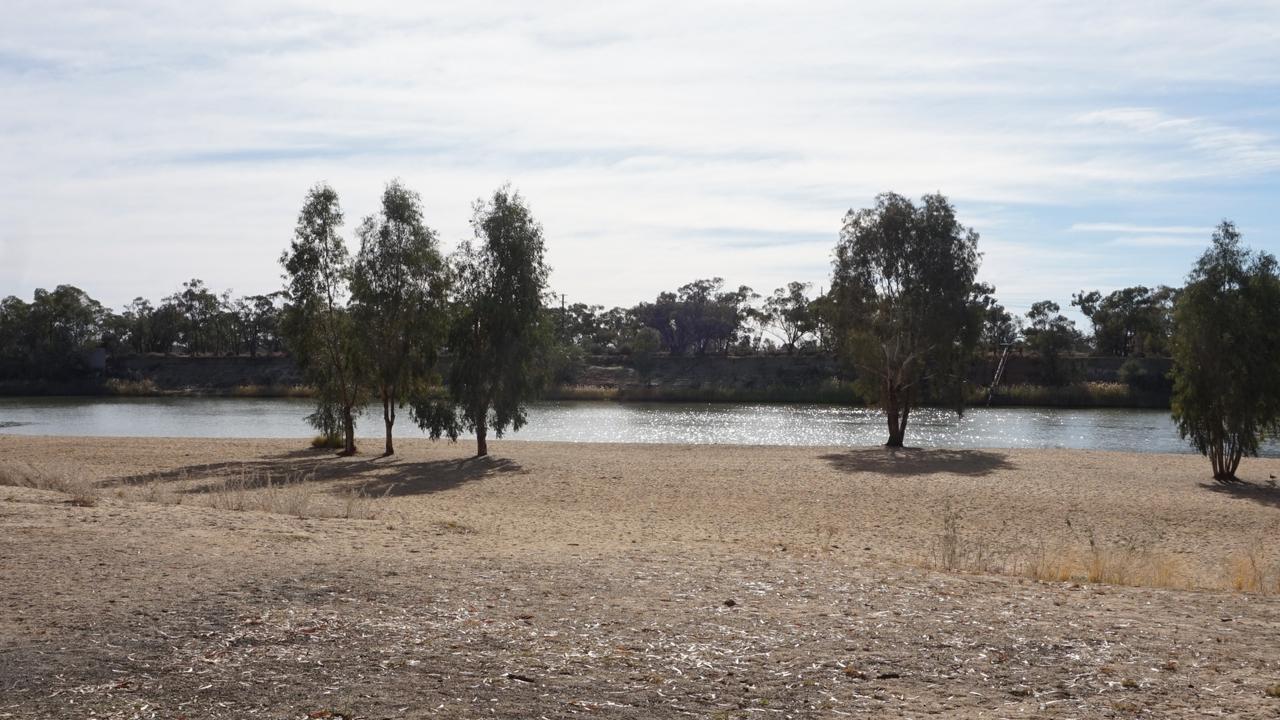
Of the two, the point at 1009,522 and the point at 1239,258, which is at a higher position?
the point at 1239,258

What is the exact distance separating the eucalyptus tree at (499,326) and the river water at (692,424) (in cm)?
1482

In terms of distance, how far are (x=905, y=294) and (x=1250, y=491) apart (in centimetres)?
1481

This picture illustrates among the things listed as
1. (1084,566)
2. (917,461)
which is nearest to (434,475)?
(917,461)

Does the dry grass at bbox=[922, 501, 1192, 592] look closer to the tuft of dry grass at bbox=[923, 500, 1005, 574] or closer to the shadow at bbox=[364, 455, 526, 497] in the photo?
the tuft of dry grass at bbox=[923, 500, 1005, 574]

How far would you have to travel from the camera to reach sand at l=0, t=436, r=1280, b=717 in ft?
20.8

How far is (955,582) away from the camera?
10219mm

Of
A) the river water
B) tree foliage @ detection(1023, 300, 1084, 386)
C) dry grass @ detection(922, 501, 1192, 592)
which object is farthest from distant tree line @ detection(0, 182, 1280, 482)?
tree foliage @ detection(1023, 300, 1084, 386)

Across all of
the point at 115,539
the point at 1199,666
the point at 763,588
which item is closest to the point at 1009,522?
the point at 763,588

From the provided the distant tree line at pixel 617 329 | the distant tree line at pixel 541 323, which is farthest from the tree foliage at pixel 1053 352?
the distant tree line at pixel 541 323

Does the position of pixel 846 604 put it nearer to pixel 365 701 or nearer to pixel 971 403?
pixel 365 701

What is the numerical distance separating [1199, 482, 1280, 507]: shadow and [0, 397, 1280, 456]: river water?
1645cm

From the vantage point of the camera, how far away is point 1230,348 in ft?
86.1

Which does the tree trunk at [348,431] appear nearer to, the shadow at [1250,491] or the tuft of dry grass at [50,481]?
the tuft of dry grass at [50,481]

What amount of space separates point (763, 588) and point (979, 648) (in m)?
2.51
